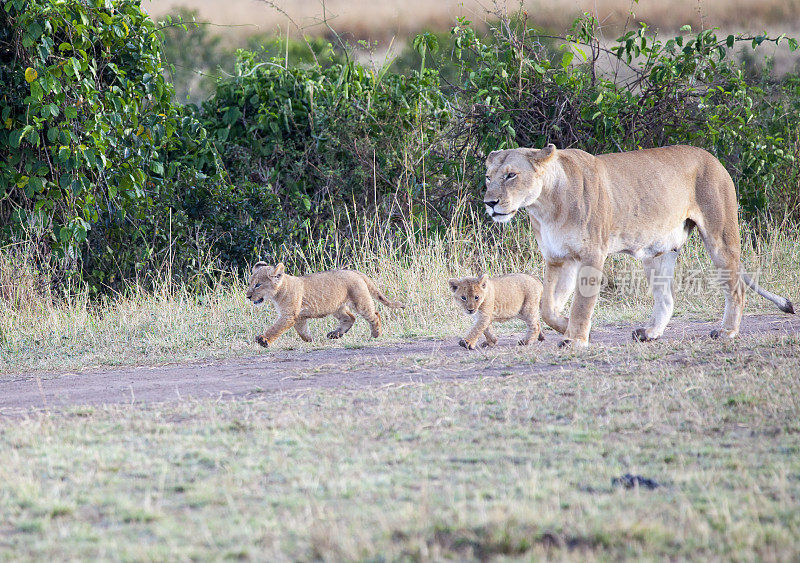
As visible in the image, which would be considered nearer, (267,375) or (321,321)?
(267,375)

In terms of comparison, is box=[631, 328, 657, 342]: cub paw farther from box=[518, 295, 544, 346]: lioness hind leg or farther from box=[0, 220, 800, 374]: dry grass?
box=[0, 220, 800, 374]: dry grass

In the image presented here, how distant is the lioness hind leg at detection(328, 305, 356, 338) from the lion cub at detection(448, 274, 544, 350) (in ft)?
3.57

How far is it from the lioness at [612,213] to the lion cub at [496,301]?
17.8 inches

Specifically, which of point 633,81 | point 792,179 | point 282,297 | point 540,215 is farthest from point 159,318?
point 792,179

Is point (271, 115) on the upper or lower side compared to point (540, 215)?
upper

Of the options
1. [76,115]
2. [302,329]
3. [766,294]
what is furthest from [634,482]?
[76,115]

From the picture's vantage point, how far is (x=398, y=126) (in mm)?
12641

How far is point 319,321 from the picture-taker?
8867mm

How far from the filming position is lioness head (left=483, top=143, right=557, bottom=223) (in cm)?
678

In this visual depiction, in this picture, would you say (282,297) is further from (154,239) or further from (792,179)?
(792,179)

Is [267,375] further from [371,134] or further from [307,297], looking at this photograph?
[371,134]

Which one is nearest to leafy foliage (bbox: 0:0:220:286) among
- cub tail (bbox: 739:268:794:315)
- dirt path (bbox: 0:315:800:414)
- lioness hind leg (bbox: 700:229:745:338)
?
dirt path (bbox: 0:315:800:414)

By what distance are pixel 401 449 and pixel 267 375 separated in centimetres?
256

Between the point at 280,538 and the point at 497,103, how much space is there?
33.0 feet
